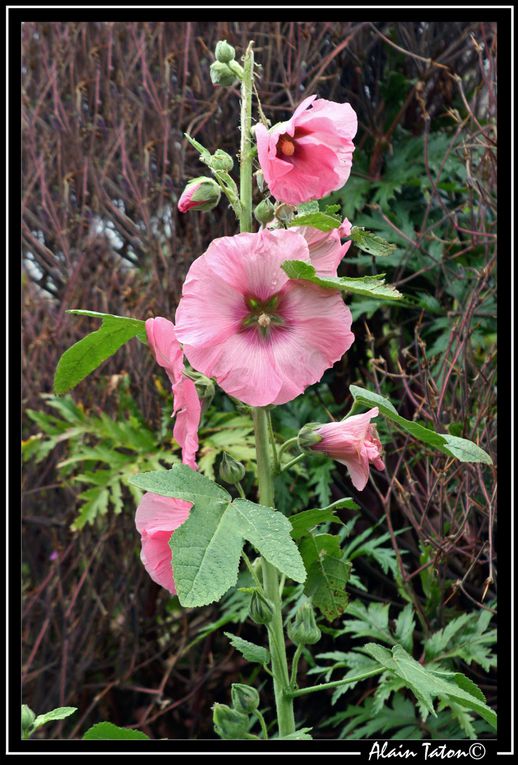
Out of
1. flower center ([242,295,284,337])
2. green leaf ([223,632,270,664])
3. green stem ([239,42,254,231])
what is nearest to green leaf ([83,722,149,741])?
green leaf ([223,632,270,664])

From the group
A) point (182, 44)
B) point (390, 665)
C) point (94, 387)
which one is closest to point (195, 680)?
point (94, 387)

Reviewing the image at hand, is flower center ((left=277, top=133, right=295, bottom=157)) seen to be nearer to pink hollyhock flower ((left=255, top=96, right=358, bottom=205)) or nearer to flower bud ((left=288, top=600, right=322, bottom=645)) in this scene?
pink hollyhock flower ((left=255, top=96, right=358, bottom=205))

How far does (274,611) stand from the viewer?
957 millimetres

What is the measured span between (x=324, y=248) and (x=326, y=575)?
413 mm

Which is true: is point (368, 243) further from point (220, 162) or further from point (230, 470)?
point (230, 470)

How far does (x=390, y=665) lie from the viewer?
2.97ft

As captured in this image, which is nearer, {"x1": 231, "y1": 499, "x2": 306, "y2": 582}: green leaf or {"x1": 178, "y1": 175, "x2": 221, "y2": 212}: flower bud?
{"x1": 231, "y1": 499, "x2": 306, "y2": 582}: green leaf

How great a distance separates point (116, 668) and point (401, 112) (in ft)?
5.40

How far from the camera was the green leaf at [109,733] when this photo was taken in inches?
37.5

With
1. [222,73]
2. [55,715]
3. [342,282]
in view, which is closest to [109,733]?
[55,715]

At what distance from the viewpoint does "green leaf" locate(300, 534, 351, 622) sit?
1.02 metres

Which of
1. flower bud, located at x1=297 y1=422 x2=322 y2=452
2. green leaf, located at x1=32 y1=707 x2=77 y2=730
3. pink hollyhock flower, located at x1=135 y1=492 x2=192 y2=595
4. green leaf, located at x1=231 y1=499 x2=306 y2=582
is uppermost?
flower bud, located at x1=297 y1=422 x2=322 y2=452

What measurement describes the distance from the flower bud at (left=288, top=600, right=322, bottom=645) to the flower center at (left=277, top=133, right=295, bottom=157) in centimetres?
54
